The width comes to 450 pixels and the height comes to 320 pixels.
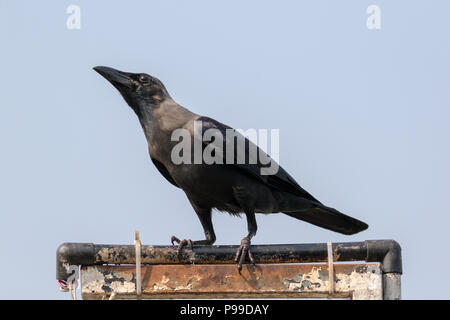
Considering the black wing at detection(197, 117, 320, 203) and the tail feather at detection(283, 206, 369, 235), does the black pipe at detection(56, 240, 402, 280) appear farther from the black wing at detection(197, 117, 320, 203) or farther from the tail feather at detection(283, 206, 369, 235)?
the tail feather at detection(283, 206, 369, 235)

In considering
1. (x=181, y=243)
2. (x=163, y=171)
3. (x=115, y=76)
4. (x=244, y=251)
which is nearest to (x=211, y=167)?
(x=163, y=171)

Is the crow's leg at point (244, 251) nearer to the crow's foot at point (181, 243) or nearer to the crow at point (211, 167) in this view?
the crow at point (211, 167)

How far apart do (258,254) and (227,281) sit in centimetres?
40

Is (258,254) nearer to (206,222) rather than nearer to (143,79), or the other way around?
(206,222)

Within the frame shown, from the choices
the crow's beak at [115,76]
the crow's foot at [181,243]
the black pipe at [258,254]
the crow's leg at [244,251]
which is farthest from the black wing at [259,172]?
the black pipe at [258,254]

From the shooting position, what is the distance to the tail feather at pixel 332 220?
768cm

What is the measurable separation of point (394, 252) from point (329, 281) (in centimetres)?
42

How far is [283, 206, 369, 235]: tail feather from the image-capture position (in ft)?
25.2

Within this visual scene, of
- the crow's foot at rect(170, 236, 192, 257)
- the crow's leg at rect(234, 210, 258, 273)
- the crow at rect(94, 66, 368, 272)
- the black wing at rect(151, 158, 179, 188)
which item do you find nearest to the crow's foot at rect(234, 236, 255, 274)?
the crow's leg at rect(234, 210, 258, 273)
